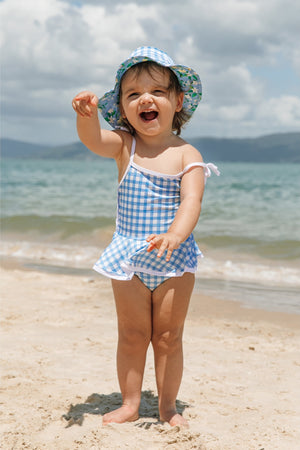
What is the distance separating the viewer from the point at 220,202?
1667 centimetres

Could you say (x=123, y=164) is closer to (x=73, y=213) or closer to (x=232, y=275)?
(x=232, y=275)

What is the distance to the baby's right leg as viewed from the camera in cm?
250

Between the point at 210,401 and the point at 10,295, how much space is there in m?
3.09

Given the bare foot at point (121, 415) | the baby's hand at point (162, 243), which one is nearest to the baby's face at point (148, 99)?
the baby's hand at point (162, 243)

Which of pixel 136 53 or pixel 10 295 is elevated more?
pixel 136 53

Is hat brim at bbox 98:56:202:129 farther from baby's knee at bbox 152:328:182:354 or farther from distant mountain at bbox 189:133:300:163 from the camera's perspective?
distant mountain at bbox 189:133:300:163

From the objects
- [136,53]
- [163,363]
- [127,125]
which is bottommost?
[163,363]

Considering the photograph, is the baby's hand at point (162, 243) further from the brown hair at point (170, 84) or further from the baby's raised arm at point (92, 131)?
the brown hair at point (170, 84)

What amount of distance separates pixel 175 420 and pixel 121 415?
0.92 ft

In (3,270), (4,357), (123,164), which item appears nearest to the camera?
(123,164)

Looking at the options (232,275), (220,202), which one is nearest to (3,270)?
(232,275)

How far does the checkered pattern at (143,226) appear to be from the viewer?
2.46 m

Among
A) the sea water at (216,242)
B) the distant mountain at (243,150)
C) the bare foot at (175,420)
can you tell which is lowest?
the bare foot at (175,420)

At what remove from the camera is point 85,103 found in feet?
7.77
